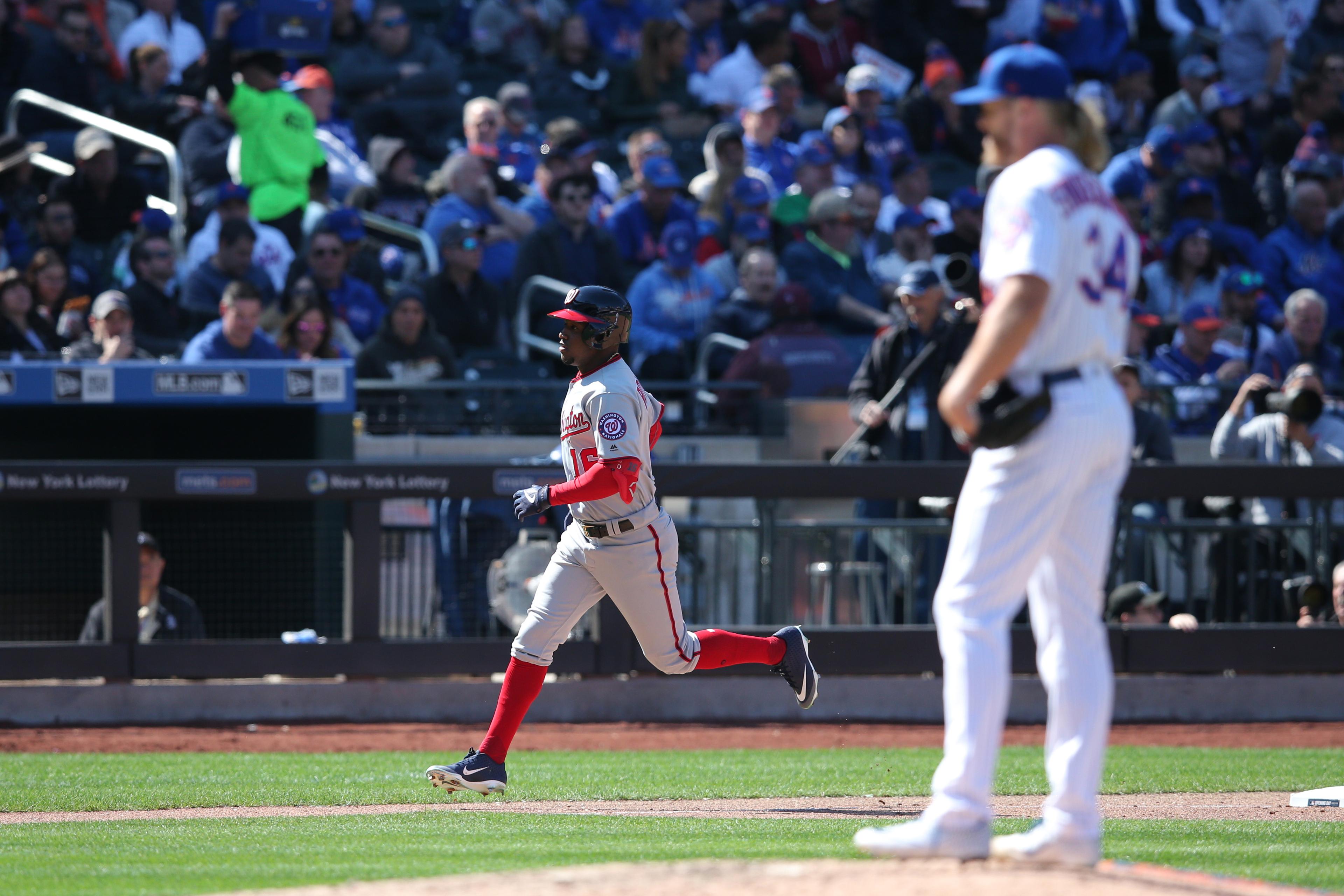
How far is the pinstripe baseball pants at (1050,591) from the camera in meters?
3.98

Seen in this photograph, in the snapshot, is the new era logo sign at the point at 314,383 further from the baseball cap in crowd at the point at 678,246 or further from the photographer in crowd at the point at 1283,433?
the photographer in crowd at the point at 1283,433

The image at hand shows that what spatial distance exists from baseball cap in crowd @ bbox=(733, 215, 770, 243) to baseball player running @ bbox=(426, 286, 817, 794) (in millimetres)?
7086

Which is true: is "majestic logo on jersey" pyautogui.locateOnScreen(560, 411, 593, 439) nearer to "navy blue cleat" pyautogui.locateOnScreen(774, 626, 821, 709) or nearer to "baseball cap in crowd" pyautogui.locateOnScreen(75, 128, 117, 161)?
"navy blue cleat" pyautogui.locateOnScreen(774, 626, 821, 709)

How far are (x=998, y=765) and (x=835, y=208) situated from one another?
615 centimetres

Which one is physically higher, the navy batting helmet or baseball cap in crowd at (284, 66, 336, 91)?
baseball cap in crowd at (284, 66, 336, 91)

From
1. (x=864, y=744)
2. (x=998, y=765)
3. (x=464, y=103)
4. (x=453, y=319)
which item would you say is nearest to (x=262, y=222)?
(x=453, y=319)

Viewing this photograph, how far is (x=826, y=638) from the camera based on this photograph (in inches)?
398

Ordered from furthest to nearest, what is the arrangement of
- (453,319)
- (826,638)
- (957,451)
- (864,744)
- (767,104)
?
(767,104)
(453,319)
(957,451)
(826,638)
(864,744)

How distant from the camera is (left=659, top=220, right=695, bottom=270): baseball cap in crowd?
1275 cm

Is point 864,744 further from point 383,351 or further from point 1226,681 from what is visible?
point 383,351

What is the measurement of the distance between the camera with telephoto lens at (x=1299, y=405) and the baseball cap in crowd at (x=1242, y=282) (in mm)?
3319

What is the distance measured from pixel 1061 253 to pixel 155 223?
9.15 m

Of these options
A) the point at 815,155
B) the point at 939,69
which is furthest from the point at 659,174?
the point at 939,69

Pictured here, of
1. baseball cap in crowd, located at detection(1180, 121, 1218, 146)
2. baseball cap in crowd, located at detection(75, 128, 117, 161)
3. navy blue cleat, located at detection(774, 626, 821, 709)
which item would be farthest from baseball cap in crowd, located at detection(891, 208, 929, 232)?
navy blue cleat, located at detection(774, 626, 821, 709)
